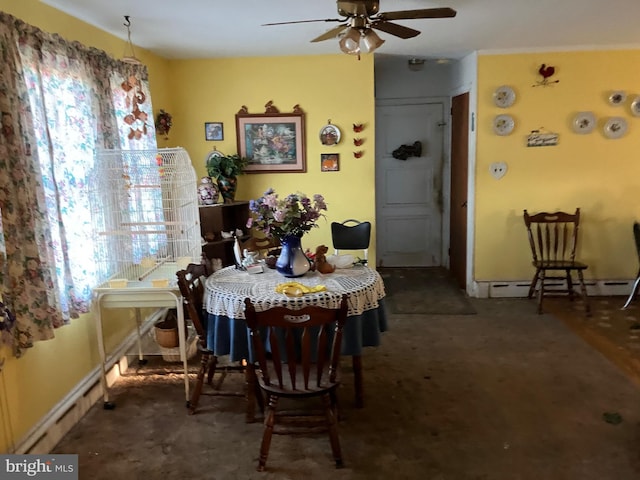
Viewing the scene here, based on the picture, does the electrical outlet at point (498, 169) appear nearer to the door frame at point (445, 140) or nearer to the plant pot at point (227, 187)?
the door frame at point (445, 140)

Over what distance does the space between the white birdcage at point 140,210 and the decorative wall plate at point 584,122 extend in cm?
356

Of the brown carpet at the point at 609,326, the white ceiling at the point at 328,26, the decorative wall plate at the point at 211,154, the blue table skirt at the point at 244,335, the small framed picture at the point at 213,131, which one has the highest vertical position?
the white ceiling at the point at 328,26

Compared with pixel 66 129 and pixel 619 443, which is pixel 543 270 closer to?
pixel 619 443

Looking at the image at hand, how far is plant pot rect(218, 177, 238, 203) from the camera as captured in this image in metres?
4.67

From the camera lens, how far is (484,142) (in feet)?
16.1

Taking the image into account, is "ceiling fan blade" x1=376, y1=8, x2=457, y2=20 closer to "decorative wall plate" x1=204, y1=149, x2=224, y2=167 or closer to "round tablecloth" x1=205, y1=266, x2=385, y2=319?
"round tablecloth" x1=205, y1=266, x2=385, y2=319

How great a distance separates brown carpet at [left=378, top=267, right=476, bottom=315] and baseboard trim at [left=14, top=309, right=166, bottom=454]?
2399 millimetres

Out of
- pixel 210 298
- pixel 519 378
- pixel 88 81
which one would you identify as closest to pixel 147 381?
pixel 210 298

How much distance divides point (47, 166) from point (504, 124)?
386cm

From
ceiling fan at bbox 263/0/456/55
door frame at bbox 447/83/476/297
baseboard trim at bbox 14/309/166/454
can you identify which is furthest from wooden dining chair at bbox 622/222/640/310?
baseboard trim at bbox 14/309/166/454

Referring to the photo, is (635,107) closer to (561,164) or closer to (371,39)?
(561,164)

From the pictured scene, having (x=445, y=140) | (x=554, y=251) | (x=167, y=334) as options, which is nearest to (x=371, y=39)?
(x=167, y=334)

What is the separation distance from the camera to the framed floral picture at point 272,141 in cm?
488

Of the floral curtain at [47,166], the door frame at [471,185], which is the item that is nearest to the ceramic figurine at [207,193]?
the floral curtain at [47,166]
